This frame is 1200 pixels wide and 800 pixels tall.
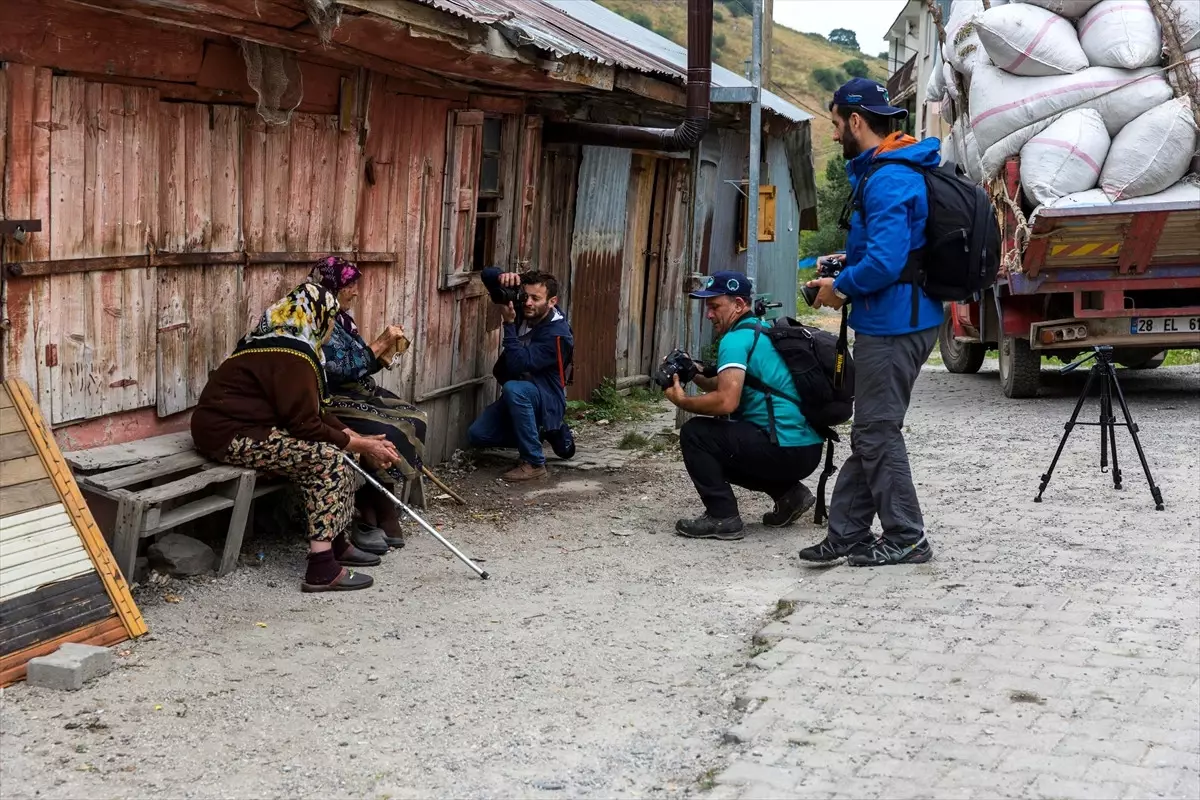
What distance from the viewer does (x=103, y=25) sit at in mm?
5578

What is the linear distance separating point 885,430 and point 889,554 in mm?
585

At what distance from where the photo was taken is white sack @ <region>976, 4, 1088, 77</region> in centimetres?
1070

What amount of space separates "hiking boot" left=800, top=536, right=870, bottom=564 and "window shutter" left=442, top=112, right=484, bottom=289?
334 cm

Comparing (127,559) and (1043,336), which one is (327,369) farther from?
(1043,336)

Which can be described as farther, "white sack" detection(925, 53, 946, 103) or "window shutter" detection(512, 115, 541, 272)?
"white sack" detection(925, 53, 946, 103)

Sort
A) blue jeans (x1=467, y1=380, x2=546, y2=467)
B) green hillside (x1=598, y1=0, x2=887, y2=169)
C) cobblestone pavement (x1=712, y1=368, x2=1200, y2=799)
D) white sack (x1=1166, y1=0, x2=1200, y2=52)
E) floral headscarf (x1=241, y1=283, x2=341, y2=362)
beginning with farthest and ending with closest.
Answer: green hillside (x1=598, y1=0, x2=887, y2=169)
white sack (x1=1166, y1=0, x2=1200, y2=52)
blue jeans (x1=467, y1=380, x2=546, y2=467)
floral headscarf (x1=241, y1=283, x2=341, y2=362)
cobblestone pavement (x1=712, y1=368, x2=1200, y2=799)

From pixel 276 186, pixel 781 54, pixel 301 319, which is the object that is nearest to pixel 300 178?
pixel 276 186

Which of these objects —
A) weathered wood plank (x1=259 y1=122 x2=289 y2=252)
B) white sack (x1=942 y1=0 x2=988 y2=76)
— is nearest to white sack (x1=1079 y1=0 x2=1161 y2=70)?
white sack (x1=942 y1=0 x2=988 y2=76)

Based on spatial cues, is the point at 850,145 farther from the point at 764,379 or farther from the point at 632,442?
the point at 632,442

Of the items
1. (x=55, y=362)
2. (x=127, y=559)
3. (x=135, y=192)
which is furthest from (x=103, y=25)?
(x=127, y=559)

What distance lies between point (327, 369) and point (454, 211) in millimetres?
2058

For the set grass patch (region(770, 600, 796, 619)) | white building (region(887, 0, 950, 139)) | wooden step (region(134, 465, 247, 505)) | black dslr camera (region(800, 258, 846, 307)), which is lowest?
grass patch (region(770, 600, 796, 619))

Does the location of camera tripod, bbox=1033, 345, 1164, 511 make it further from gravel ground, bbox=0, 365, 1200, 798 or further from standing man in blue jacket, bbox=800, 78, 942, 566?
standing man in blue jacket, bbox=800, 78, 942, 566

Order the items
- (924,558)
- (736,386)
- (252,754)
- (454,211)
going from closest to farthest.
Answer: (252,754) < (924,558) < (736,386) < (454,211)
